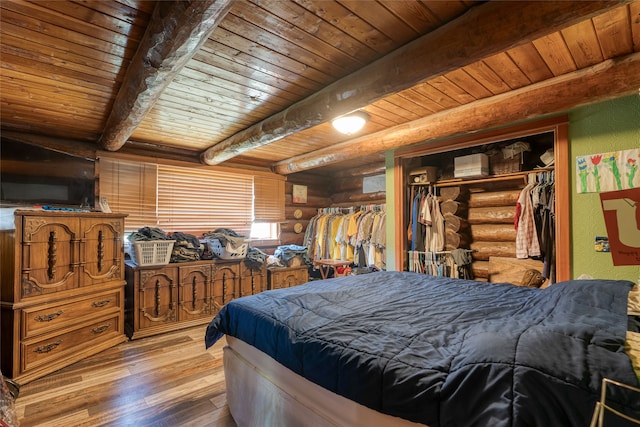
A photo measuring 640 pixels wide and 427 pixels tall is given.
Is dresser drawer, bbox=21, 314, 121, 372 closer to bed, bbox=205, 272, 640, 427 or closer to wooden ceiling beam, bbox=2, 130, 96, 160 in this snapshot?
bed, bbox=205, 272, 640, 427

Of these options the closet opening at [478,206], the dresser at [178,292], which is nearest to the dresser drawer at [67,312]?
the dresser at [178,292]

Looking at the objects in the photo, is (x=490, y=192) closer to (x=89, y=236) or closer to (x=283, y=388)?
(x=283, y=388)

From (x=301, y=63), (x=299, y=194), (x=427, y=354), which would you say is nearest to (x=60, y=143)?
(x=301, y=63)

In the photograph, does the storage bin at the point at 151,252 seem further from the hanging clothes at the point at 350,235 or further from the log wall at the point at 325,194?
the hanging clothes at the point at 350,235

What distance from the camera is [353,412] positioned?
3.51ft

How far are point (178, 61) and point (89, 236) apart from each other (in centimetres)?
200

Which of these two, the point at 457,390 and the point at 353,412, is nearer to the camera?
the point at 457,390

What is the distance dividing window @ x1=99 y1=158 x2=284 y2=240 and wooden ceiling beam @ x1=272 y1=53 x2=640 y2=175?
2.13 metres

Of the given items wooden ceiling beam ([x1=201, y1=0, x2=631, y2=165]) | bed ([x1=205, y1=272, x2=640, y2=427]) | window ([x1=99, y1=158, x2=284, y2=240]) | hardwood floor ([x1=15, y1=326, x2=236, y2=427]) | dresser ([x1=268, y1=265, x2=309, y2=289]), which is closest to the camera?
bed ([x1=205, y1=272, x2=640, y2=427])

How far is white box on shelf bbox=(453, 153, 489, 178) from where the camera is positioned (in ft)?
10.7

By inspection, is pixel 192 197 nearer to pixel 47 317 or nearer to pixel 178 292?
pixel 178 292

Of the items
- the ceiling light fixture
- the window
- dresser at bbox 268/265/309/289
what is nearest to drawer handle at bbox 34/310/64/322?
the window

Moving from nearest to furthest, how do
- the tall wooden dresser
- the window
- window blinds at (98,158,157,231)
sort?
1. the tall wooden dresser
2. window blinds at (98,158,157,231)
3. the window

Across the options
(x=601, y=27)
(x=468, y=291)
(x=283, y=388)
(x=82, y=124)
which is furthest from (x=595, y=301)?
(x=82, y=124)
